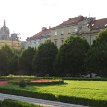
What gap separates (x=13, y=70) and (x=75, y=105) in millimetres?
46331

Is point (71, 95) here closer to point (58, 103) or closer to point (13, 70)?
point (58, 103)

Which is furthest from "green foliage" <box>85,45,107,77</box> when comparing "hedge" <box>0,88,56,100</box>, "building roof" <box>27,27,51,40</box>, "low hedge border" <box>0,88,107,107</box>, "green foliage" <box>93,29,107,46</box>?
"building roof" <box>27,27,51,40</box>

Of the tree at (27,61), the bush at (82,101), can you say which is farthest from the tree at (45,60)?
the bush at (82,101)

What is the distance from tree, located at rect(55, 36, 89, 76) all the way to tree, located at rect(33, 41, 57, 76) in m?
3.11

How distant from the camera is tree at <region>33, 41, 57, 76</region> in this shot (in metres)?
53.6

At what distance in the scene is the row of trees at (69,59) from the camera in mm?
44594

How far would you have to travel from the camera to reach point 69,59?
162 ft

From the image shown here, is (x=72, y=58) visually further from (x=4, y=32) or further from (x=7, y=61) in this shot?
(x=4, y=32)

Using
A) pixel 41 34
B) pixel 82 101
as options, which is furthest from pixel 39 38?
pixel 82 101

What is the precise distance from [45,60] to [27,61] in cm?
743

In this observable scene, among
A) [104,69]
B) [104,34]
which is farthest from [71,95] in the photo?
[104,34]

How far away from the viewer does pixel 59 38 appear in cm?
7188

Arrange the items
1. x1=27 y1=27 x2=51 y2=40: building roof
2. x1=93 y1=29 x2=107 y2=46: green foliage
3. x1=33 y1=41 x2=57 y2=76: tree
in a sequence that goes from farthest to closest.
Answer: x1=27 y1=27 x2=51 y2=40: building roof → x1=33 y1=41 x2=57 y2=76: tree → x1=93 y1=29 x2=107 y2=46: green foliage

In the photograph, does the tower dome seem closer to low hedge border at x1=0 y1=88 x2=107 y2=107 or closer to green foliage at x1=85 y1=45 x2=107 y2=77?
green foliage at x1=85 y1=45 x2=107 y2=77
